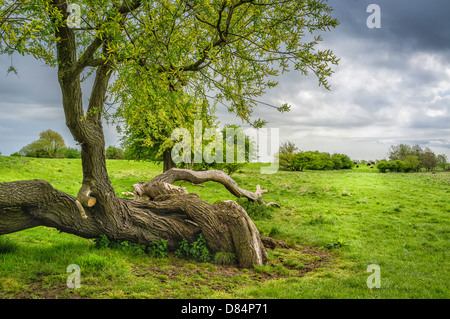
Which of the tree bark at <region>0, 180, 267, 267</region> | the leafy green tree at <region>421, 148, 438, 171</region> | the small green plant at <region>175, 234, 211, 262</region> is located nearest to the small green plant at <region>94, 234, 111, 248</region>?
the tree bark at <region>0, 180, 267, 267</region>

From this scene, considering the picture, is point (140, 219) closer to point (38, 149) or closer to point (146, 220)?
point (146, 220)

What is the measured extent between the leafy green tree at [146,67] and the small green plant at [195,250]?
26 cm

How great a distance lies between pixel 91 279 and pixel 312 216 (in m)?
11.9

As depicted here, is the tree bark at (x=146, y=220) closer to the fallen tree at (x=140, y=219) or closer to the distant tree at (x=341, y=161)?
the fallen tree at (x=140, y=219)

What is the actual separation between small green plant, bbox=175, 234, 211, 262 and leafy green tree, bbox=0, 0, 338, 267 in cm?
26

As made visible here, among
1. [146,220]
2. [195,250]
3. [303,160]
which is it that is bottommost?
[195,250]

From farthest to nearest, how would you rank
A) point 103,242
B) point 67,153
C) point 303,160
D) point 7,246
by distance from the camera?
1. point 303,160
2. point 67,153
3. point 103,242
4. point 7,246

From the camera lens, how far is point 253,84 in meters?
7.67

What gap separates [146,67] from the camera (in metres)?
6.16

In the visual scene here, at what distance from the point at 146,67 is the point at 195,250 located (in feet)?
17.1

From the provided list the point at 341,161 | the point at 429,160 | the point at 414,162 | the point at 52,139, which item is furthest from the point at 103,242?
the point at 429,160

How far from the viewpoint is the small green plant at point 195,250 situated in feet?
28.7

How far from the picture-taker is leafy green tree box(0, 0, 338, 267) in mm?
5652
